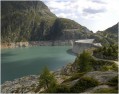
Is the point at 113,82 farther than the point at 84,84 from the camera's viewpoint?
No

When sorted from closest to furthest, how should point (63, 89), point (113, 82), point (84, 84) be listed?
point (113, 82) < point (63, 89) < point (84, 84)

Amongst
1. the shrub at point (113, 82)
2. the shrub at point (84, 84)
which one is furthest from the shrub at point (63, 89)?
the shrub at point (113, 82)

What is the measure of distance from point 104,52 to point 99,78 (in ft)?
198

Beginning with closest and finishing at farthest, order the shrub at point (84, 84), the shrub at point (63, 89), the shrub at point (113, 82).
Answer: the shrub at point (113, 82) < the shrub at point (63, 89) < the shrub at point (84, 84)

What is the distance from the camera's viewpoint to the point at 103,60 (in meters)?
81.0

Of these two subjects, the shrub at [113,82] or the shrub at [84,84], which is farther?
the shrub at [84,84]

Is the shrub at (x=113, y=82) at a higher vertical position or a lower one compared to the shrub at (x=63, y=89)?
higher

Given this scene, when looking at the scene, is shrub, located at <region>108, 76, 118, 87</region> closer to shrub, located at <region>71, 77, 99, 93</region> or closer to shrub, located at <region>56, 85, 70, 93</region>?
shrub, located at <region>71, 77, 99, 93</region>

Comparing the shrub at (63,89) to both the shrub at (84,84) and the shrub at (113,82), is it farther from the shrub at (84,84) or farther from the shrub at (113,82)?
the shrub at (113,82)

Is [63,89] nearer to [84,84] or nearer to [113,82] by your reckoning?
[84,84]

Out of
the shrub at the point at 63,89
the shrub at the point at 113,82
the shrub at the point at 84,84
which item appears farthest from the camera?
the shrub at the point at 84,84

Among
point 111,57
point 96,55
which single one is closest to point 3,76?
point 96,55

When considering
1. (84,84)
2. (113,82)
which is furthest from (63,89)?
(113,82)

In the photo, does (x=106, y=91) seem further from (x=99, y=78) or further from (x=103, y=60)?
(x=103, y=60)
